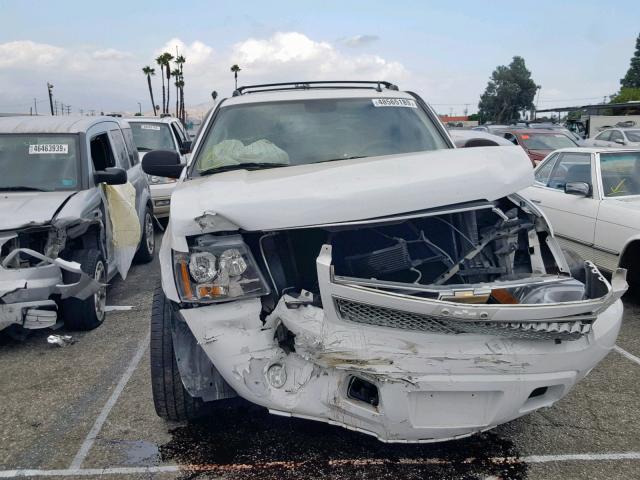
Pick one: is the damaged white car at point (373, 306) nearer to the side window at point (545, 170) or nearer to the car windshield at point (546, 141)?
the side window at point (545, 170)

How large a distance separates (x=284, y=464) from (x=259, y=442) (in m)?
0.28

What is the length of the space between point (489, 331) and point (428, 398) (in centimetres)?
40

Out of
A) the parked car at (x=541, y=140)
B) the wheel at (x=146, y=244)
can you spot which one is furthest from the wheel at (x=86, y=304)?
the parked car at (x=541, y=140)

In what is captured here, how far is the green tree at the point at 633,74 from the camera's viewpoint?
7081 cm

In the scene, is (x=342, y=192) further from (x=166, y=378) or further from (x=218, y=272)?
(x=166, y=378)

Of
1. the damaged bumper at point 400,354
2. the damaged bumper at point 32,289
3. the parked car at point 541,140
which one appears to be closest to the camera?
the damaged bumper at point 400,354

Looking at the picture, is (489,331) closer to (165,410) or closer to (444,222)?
(444,222)

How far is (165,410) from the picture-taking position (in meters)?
3.32

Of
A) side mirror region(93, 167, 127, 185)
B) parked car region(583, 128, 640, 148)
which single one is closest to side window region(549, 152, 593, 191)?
side mirror region(93, 167, 127, 185)

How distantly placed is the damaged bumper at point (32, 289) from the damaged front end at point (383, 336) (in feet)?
6.61

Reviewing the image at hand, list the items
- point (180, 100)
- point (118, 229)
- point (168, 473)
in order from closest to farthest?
point (168, 473)
point (118, 229)
point (180, 100)

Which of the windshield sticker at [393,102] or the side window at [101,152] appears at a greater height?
the windshield sticker at [393,102]

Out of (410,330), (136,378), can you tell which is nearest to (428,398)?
(410,330)

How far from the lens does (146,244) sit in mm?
7742
